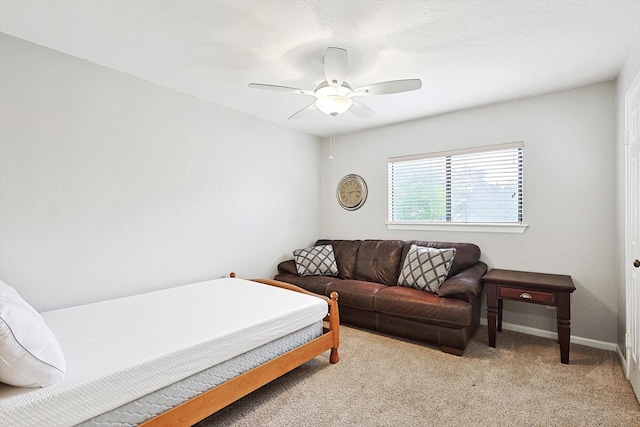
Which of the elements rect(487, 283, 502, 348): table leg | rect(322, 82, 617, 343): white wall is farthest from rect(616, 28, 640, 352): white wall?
rect(487, 283, 502, 348): table leg

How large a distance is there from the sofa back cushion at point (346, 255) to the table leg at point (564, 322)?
220cm

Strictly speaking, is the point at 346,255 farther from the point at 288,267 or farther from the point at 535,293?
the point at 535,293

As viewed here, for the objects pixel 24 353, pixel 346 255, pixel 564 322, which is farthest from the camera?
pixel 346 255

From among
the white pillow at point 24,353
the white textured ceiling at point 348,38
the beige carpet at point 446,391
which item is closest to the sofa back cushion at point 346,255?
the beige carpet at point 446,391

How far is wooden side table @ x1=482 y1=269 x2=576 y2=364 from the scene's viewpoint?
2646mm

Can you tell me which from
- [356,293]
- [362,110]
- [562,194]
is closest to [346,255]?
[356,293]

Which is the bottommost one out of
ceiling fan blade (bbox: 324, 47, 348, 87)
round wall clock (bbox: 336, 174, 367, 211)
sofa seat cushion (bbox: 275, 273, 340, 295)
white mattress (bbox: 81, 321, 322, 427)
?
white mattress (bbox: 81, 321, 322, 427)

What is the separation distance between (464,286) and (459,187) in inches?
56.3

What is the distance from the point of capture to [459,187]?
152 inches

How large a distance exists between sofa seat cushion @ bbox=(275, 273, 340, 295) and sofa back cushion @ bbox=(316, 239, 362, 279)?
24cm

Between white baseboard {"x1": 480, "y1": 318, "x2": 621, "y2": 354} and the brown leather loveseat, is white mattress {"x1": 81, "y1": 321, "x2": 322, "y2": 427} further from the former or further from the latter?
white baseboard {"x1": 480, "y1": 318, "x2": 621, "y2": 354}

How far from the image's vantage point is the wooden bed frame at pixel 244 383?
1.65 metres

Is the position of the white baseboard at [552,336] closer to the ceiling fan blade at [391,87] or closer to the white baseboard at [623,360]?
the white baseboard at [623,360]

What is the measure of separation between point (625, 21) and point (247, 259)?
387cm
